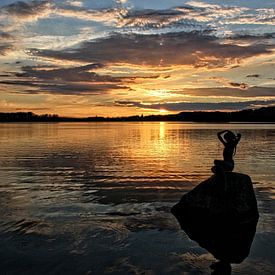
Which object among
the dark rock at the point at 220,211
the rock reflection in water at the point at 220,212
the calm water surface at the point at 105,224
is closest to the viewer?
the calm water surface at the point at 105,224

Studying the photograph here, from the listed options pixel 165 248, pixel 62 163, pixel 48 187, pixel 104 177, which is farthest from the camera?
pixel 62 163

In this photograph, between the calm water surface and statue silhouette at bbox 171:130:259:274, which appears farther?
statue silhouette at bbox 171:130:259:274

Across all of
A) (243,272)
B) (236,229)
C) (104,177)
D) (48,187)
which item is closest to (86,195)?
(48,187)

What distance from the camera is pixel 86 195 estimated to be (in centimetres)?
2036

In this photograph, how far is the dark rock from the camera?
14253 millimetres

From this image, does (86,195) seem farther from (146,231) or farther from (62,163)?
(62,163)

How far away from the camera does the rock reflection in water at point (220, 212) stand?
14.0 m

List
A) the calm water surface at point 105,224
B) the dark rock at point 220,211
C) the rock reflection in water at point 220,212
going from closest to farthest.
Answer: the calm water surface at point 105,224, the rock reflection in water at point 220,212, the dark rock at point 220,211

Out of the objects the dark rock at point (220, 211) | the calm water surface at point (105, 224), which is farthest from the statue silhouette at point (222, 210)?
the calm water surface at point (105, 224)

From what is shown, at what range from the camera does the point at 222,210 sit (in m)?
15.5

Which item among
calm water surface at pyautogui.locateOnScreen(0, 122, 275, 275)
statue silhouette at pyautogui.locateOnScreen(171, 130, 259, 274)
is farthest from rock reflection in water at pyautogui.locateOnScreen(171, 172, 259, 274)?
calm water surface at pyautogui.locateOnScreen(0, 122, 275, 275)

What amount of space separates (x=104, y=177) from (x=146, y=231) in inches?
507

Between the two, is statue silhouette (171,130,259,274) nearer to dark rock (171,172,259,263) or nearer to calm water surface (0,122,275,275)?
dark rock (171,172,259,263)

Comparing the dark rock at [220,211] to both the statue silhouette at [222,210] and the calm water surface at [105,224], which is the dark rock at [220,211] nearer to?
the statue silhouette at [222,210]
